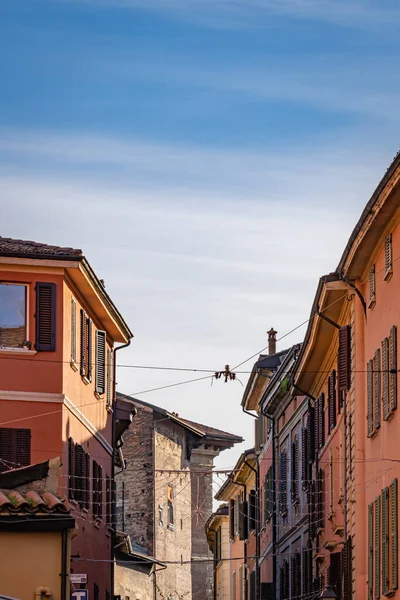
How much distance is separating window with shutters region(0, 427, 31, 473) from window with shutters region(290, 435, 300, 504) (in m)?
10.5

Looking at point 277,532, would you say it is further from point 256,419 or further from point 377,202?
point 377,202

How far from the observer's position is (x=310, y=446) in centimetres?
3900

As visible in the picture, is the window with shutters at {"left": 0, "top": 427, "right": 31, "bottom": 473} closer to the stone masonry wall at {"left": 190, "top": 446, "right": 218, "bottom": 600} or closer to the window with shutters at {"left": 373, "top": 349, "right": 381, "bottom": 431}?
the window with shutters at {"left": 373, "top": 349, "right": 381, "bottom": 431}

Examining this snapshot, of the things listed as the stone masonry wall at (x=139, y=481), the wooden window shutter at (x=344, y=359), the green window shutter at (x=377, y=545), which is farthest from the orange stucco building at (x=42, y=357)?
the stone masonry wall at (x=139, y=481)

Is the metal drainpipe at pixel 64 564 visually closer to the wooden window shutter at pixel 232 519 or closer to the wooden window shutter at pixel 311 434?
the wooden window shutter at pixel 311 434

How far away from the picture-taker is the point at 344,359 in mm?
29938

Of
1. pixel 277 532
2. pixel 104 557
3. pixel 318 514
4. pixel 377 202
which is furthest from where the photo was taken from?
pixel 277 532

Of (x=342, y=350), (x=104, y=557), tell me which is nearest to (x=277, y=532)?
(x=104, y=557)

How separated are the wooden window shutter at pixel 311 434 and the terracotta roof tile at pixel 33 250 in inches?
328

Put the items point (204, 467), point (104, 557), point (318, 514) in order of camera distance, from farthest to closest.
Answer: point (204, 467) → point (104, 557) → point (318, 514)

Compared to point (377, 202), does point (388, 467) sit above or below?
below

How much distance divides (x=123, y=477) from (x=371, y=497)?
114 feet

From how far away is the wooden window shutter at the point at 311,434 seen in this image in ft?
127

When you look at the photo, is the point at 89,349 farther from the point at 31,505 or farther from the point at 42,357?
the point at 31,505
